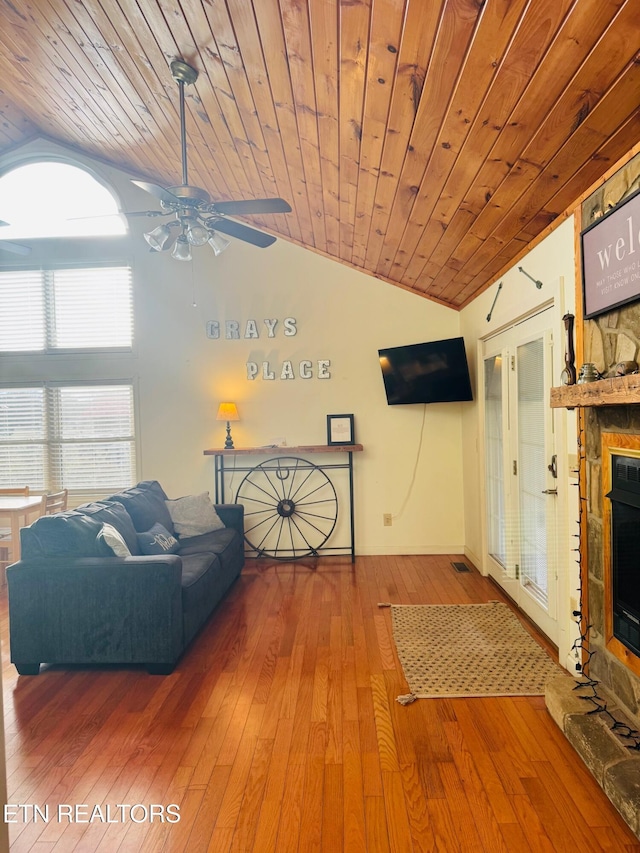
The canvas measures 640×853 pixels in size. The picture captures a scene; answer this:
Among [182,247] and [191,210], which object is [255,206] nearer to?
[191,210]

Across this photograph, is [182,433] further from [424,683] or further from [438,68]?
[438,68]

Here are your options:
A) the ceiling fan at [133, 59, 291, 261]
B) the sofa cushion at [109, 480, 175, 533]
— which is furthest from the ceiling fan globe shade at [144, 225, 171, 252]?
the sofa cushion at [109, 480, 175, 533]

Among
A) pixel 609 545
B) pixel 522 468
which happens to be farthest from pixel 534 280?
pixel 609 545

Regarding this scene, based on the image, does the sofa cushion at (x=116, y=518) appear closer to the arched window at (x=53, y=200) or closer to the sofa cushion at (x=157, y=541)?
the sofa cushion at (x=157, y=541)

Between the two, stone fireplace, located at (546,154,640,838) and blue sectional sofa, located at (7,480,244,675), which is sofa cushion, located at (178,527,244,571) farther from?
stone fireplace, located at (546,154,640,838)

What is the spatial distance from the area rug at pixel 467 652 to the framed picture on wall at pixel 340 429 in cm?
185

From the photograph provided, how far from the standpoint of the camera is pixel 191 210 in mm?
2730

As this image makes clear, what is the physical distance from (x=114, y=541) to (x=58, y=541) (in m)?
0.31

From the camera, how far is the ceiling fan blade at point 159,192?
244cm

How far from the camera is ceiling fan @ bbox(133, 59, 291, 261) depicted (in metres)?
2.57

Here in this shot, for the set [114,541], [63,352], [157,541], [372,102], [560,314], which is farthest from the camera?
[63,352]

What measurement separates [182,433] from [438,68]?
398 cm

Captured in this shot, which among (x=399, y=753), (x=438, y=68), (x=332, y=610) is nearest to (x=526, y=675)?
(x=399, y=753)

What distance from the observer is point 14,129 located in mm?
4785
